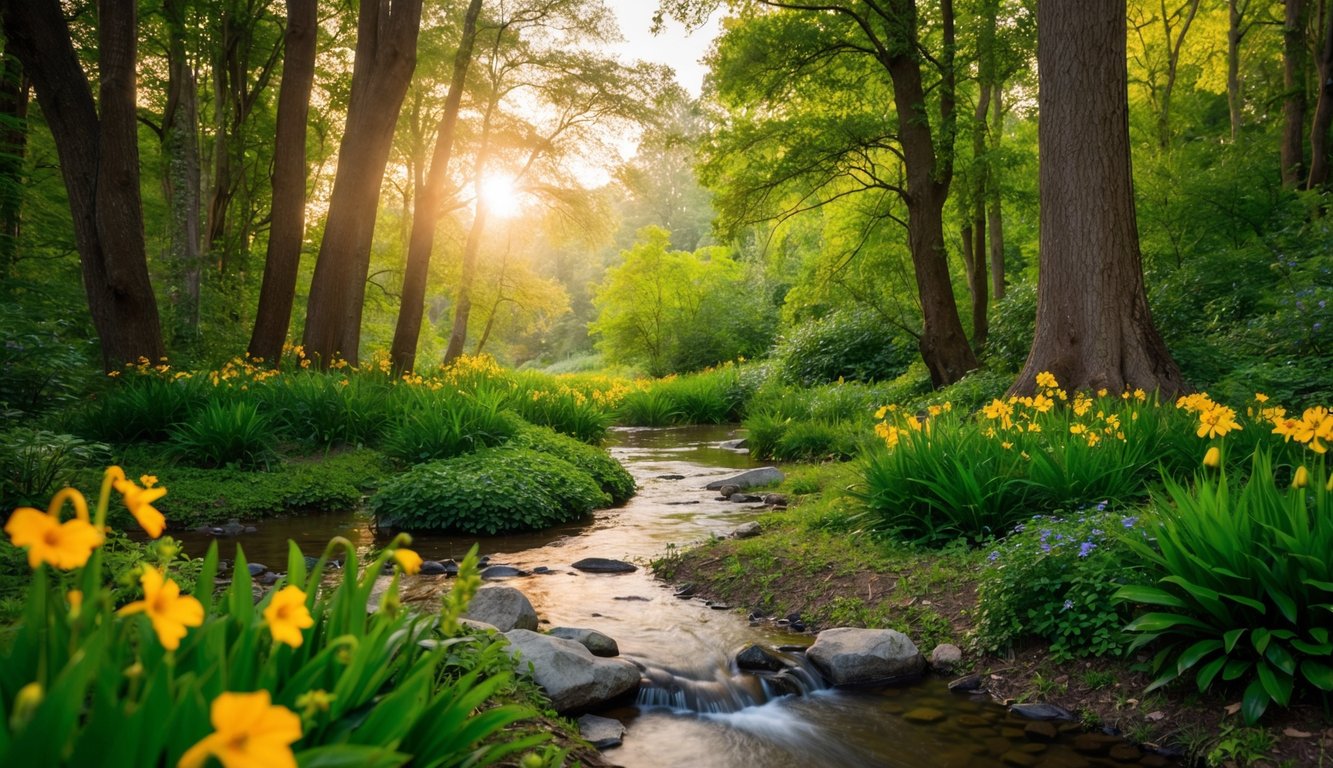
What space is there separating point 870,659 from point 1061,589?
1017mm

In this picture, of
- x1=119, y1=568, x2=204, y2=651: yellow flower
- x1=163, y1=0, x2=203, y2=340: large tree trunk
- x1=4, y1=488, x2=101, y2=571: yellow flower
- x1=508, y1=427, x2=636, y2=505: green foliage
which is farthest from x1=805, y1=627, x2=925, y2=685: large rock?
x1=163, y1=0, x2=203, y2=340: large tree trunk

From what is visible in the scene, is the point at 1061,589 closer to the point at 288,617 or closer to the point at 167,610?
the point at 288,617

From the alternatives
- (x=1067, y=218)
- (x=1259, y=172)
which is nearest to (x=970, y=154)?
(x=1259, y=172)

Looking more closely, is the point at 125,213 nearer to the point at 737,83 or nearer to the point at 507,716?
the point at 737,83

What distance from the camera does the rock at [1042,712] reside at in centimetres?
337

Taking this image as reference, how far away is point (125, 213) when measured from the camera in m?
8.66

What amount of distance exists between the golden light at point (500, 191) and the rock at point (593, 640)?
58.0ft

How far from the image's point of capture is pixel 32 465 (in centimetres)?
490

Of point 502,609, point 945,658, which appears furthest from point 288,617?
point 945,658

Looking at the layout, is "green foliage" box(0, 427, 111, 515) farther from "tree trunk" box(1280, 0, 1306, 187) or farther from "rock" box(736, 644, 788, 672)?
"tree trunk" box(1280, 0, 1306, 187)

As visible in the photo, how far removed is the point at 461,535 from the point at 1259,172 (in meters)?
13.5

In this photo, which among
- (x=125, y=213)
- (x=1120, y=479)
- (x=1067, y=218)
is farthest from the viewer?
(x=125, y=213)

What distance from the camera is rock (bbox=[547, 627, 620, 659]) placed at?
4047mm

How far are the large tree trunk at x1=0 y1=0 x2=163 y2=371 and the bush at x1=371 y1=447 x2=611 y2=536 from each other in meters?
4.41
